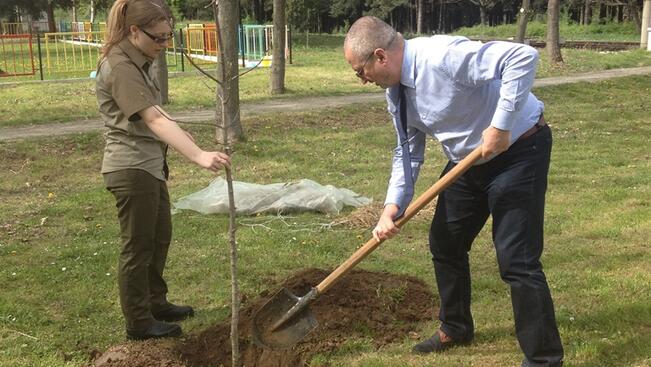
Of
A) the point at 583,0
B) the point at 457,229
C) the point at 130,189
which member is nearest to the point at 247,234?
the point at 130,189

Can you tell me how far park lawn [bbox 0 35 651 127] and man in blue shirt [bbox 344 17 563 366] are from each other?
5.94m

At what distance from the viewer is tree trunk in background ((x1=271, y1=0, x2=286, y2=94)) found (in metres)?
14.4

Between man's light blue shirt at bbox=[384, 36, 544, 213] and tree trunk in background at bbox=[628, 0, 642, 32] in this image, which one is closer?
man's light blue shirt at bbox=[384, 36, 544, 213]

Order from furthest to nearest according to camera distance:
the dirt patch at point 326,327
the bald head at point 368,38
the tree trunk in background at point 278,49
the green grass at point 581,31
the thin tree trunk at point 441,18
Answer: the thin tree trunk at point 441,18
the green grass at point 581,31
the tree trunk in background at point 278,49
the dirt patch at point 326,327
the bald head at point 368,38

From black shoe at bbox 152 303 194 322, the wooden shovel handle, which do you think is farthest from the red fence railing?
the wooden shovel handle

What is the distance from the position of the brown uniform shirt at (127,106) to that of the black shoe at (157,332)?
0.87 metres

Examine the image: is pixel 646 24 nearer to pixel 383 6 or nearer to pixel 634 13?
pixel 634 13

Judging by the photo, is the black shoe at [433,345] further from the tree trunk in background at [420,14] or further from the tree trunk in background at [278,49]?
the tree trunk in background at [420,14]

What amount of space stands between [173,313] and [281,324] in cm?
90

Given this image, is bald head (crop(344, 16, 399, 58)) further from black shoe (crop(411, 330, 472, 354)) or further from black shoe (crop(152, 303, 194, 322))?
black shoe (crop(152, 303, 194, 322))

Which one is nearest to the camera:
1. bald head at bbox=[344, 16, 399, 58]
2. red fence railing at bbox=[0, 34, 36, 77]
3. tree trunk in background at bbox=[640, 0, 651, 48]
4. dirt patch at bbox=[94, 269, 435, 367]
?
bald head at bbox=[344, 16, 399, 58]

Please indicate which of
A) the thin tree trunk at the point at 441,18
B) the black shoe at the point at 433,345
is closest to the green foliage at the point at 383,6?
the thin tree trunk at the point at 441,18

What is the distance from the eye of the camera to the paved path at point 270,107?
34.0 feet

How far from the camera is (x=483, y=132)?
9.71 ft
